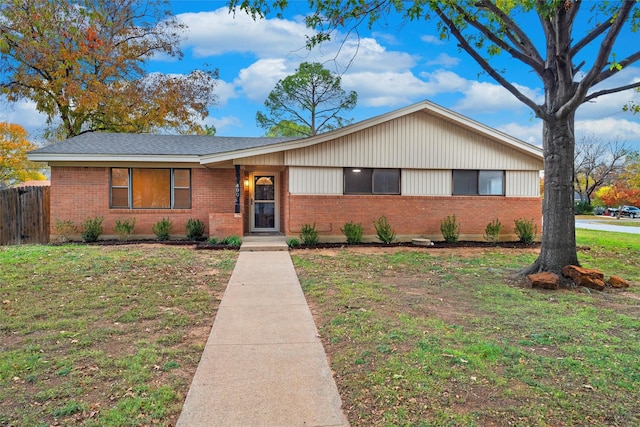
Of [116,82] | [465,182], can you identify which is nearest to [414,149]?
[465,182]

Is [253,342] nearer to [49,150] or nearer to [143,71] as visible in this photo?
[49,150]

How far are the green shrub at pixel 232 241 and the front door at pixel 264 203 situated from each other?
2.08 metres

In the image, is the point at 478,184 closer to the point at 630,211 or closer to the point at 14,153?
the point at 14,153

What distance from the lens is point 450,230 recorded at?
13.1 m

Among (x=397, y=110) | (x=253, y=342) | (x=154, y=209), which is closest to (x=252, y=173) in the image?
(x=154, y=209)

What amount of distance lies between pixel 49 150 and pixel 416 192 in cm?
1224

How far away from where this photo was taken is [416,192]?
1340 centimetres

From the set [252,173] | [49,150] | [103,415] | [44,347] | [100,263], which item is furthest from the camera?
[252,173]

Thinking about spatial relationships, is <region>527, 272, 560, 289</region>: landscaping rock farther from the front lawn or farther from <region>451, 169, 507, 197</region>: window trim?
<region>451, 169, 507, 197</region>: window trim

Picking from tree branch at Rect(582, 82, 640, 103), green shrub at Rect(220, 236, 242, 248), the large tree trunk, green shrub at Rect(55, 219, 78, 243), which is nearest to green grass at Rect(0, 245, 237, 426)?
green shrub at Rect(220, 236, 242, 248)

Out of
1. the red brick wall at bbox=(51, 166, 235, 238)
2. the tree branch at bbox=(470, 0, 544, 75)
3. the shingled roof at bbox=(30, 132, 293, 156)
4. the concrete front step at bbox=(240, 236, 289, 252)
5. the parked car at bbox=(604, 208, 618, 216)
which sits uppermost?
the tree branch at bbox=(470, 0, 544, 75)

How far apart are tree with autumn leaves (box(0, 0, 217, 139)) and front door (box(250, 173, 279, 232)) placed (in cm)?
1237

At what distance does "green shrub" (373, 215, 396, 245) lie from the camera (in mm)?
12742

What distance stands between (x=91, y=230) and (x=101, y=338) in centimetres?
958
